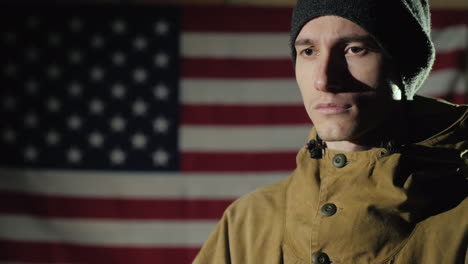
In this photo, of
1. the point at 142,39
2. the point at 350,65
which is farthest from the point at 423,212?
the point at 142,39

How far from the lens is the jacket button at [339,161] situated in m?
0.85

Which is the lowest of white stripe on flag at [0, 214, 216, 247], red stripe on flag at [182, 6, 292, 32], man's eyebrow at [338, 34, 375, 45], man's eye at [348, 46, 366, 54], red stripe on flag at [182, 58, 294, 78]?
white stripe on flag at [0, 214, 216, 247]

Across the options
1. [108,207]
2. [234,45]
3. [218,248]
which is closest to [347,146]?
[218,248]

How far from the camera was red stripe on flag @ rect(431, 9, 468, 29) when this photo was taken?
7.73 ft

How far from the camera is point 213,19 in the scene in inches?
96.9

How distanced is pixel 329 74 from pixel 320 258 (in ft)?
0.98

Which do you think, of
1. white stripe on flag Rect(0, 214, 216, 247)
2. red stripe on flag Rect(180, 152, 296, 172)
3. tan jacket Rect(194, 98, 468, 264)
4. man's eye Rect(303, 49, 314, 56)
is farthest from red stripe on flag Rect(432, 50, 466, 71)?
man's eye Rect(303, 49, 314, 56)

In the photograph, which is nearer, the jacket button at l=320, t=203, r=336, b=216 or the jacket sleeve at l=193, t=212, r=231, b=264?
the jacket button at l=320, t=203, r=336, b=216

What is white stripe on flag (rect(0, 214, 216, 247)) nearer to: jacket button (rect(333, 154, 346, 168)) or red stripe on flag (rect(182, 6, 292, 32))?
red stripe on flag (rect(182, 6, 292, 32))

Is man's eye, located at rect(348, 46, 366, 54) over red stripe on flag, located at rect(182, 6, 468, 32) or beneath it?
beneath

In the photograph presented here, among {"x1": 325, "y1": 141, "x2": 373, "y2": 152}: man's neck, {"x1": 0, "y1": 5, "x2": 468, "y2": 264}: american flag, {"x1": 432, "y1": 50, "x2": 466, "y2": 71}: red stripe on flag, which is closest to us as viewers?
{"x1": 325, "y1": 141, "x2": 373, "y2": 152}: man's neck

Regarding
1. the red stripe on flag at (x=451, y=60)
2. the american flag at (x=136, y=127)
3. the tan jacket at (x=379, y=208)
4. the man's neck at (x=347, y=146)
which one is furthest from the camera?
the american flag at (x=136, y=127)

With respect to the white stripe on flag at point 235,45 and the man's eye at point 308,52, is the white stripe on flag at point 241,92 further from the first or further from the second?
the man's eye at point 308,52

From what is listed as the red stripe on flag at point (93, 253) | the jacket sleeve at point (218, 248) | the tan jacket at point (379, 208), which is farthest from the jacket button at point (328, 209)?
the red stripe on flag at point (93, 253)
